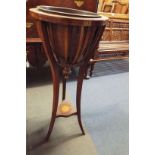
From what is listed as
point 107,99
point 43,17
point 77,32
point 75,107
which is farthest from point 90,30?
point 107,99

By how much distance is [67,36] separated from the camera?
0.87m

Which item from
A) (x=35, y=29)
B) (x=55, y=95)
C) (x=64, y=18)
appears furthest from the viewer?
(x=35, y=29)

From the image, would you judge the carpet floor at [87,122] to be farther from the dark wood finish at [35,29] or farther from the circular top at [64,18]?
the circular top at [64,18]

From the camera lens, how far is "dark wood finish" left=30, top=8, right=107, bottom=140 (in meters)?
0.85

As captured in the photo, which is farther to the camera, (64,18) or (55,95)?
(55,95)

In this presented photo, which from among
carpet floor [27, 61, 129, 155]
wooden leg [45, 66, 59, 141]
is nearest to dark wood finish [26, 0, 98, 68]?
carpet floor [27, 61, 129, 155]

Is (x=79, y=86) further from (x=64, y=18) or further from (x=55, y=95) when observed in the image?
(x=64, y=18)

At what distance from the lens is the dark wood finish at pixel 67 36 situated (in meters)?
0.85

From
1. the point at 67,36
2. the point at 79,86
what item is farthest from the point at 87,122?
the point at 67,36

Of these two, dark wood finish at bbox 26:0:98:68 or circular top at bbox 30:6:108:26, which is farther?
dark wood finish at bbox 26:0:98:68

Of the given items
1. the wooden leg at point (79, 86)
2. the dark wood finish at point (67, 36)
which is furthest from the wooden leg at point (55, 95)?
the wooden leg at point (79, 86)

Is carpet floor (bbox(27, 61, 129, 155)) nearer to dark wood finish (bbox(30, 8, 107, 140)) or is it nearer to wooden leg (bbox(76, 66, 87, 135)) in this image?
wooden leg (bbox(76, 66, 87, 135))
